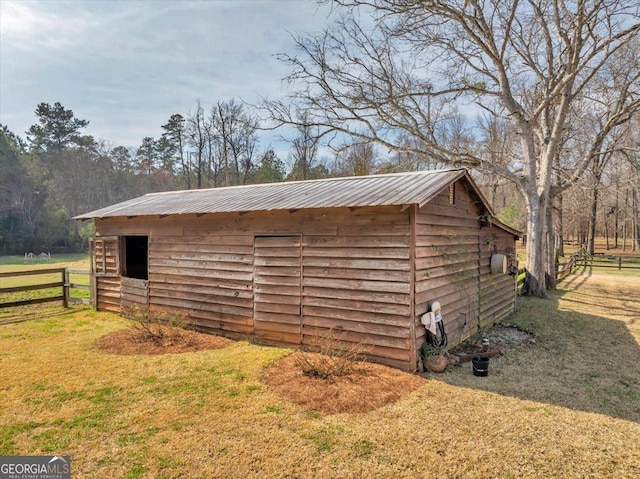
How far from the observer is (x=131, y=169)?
4197 cm

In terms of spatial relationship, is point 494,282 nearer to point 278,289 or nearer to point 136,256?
point 278,289

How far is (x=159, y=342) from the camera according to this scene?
7258mm

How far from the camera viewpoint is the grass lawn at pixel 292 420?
347 cm

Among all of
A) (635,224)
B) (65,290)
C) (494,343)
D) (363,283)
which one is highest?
(635,224)

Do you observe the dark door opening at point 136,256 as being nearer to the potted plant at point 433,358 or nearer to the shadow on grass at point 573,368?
the potted plant at point 433,358

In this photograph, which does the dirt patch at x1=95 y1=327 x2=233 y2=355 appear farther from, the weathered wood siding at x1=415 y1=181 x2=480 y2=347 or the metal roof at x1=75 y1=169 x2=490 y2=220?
the weathered wood siding at x1=415 y1=181 x2=480 y2=347

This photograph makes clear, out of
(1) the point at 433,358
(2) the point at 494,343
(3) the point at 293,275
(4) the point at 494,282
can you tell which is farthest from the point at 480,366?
(4) the point at 494,282

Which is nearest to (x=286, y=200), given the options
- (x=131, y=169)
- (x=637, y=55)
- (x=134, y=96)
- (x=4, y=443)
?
(x=4, y=443)

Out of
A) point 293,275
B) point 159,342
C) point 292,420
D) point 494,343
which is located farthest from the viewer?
point 494,343

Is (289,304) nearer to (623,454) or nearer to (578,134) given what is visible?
(623,454)

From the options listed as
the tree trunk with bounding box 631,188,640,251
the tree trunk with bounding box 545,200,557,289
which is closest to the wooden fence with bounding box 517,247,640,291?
the tree trunk with bounding box 545,200,557,289

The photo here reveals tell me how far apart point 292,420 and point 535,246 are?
11884mm

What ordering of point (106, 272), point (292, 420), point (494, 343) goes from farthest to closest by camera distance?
point (106, 272) → point (494, 343) → point (292, 420)

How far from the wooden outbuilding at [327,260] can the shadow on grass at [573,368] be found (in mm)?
1016
